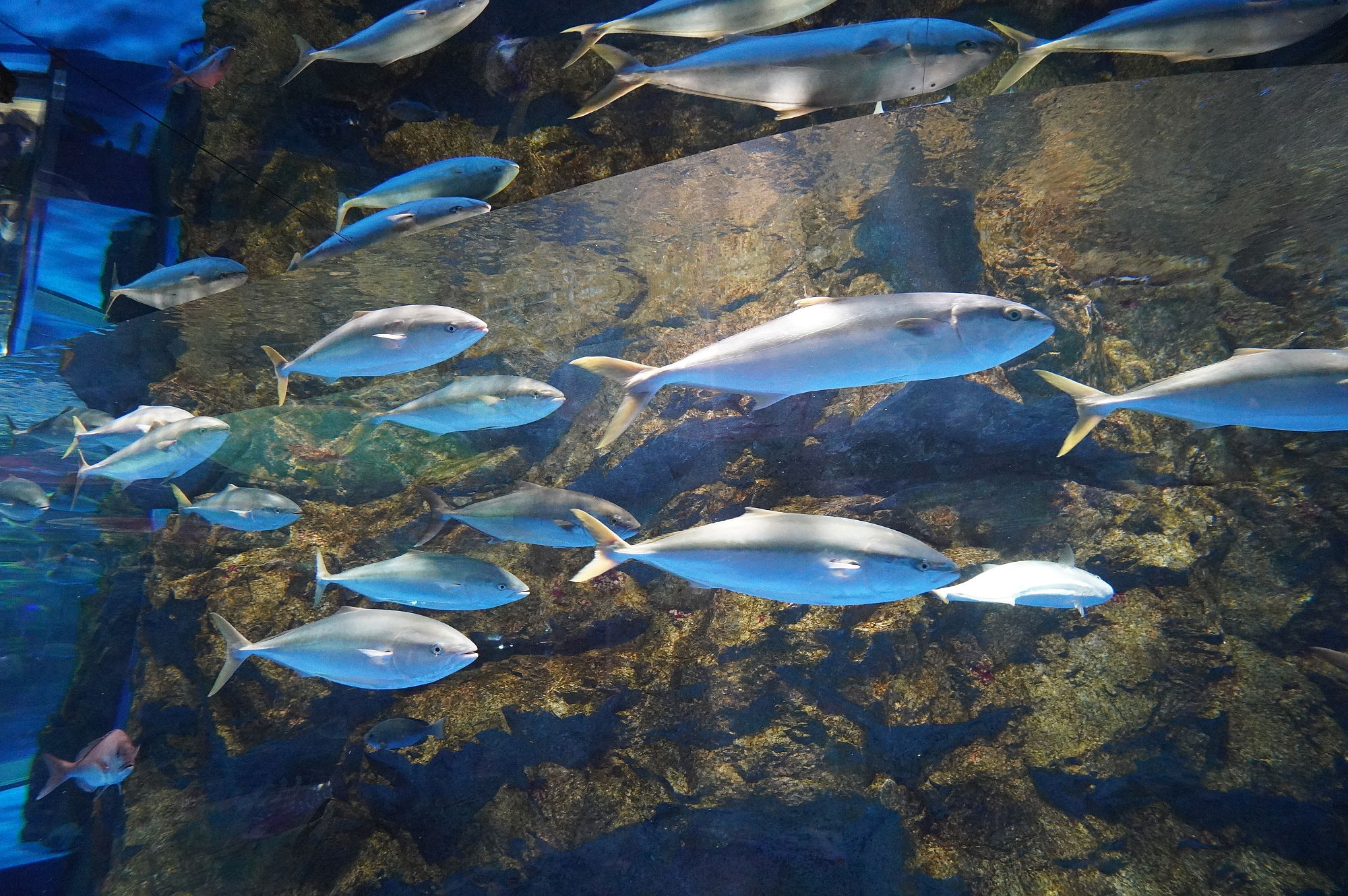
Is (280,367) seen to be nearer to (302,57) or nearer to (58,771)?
(302,57)

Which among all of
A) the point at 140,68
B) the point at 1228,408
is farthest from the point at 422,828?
the point at 1228,408

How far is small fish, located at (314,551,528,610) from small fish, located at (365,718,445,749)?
164cm

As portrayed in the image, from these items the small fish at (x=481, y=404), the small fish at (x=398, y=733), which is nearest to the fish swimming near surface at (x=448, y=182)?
the small fish at (x=481, y=404)

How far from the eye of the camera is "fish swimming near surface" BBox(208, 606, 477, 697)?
305 cm

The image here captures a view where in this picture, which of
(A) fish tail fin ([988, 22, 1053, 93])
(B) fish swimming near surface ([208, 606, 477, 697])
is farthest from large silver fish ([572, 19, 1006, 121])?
(B) fish swimming near surface ([208, 606, 477, 697])

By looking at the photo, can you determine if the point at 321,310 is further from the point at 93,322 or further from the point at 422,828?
the point at 422,828

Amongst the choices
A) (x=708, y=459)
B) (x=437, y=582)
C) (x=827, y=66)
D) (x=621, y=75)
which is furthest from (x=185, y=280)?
(x=827, y=66)

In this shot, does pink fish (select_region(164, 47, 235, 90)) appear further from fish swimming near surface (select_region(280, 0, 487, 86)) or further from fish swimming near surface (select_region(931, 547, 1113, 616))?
fish swimming near surface (select_region(931, 547, 1113, 616))

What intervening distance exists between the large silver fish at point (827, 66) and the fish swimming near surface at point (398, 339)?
145 cm

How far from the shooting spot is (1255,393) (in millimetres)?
2475

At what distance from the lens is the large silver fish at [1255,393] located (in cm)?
245

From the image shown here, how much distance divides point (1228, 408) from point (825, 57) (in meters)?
2.44

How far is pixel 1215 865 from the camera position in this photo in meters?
4.15

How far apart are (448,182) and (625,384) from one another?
172 cm
